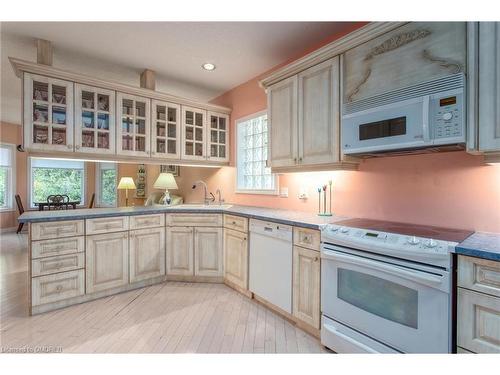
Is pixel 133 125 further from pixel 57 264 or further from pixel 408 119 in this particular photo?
pixel 408 119

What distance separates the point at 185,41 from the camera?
2.58m

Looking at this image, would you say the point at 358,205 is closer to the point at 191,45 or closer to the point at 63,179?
the point at 191,45

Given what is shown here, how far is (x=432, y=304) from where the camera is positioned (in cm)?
136

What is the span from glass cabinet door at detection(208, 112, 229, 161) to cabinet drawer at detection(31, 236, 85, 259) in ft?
6.49

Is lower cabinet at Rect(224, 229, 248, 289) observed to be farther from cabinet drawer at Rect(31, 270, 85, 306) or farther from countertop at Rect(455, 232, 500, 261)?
countertop at Rect(455, 232, 500, 261)

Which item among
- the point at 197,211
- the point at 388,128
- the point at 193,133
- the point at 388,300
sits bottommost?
the point at 388,300

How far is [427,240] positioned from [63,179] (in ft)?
27.5

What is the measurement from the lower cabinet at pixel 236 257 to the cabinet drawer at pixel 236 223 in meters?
0.05

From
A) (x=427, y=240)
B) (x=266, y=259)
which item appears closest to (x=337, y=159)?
(x=427, y=240)

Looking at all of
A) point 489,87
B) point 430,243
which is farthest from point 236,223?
point 489,87

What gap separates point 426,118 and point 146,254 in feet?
9.84

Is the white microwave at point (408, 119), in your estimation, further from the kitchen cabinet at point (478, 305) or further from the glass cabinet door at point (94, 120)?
the glass cabinet door at point (94, 120)

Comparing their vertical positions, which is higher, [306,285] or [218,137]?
[218,137]

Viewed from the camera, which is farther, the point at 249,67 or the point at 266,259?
the point at 249,67
